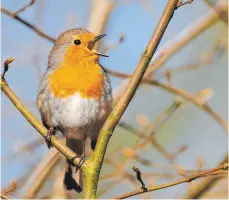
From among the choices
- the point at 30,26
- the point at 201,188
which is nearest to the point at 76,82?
the point at 30,26

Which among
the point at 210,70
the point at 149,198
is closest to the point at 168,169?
the point at 149,198

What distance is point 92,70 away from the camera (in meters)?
4.10

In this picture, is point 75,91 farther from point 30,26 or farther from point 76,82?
point 30,26

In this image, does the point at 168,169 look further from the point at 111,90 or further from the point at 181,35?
the point at 181,35

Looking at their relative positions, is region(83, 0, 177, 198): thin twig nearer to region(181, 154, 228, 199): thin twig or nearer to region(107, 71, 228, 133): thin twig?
region(181, 154, 228, 199): thin twig

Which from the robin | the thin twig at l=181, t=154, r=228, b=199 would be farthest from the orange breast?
the thin twig at l=181, t=154, r=228, b=199

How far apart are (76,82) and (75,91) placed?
0.07 m

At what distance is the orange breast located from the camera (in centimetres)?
395

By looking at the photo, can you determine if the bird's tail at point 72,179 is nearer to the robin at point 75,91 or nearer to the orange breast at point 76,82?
the robin at point 75,91

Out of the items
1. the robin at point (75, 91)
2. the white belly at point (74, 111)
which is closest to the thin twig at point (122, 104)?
the robin at point (75, 91)

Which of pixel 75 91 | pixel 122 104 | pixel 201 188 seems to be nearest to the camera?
pixel 122 104

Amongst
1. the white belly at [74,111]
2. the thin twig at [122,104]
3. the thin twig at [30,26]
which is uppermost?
the thin twig at [30,26]

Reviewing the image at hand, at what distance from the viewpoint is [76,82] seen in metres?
3.97

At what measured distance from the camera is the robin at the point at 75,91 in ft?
13.0
